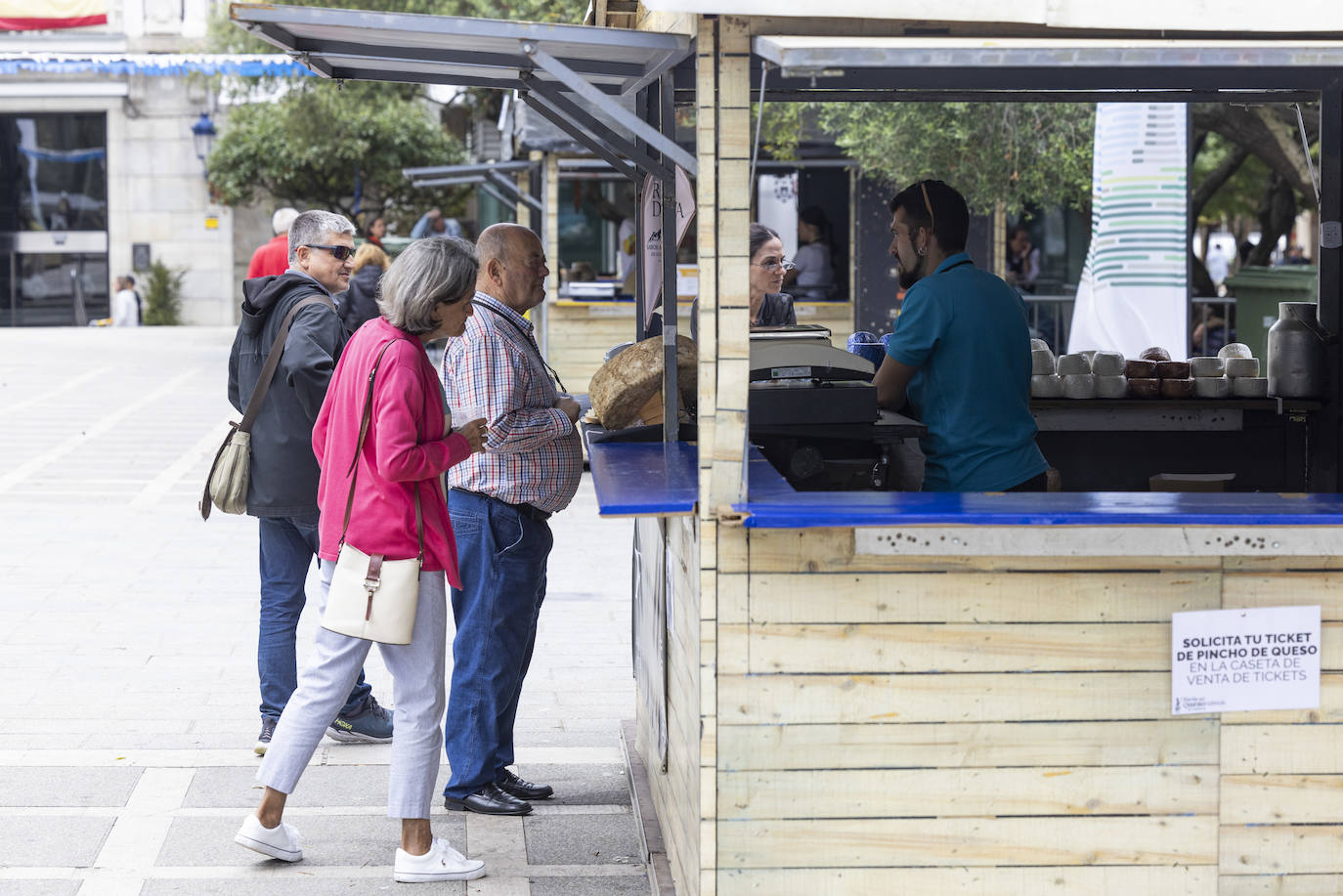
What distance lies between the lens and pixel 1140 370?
6453 mm

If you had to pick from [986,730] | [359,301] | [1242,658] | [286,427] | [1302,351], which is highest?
[359,301]

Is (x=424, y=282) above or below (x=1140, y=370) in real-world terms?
above

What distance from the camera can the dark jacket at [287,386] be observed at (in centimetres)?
527

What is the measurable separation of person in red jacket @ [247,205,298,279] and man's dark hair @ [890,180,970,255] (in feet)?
18.1

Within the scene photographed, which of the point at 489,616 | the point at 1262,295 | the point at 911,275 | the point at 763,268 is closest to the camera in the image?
the point at 911,275

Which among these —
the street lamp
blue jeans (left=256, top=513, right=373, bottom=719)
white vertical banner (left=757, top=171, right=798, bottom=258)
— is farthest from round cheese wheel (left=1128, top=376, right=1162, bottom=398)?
the street lamp

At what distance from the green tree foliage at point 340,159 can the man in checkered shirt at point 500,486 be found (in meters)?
24.3

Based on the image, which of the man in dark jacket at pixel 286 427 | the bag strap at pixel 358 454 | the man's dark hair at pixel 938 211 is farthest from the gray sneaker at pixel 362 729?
the man's dark hair at pixel 938 211

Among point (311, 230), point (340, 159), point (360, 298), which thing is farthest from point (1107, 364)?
point (340, 159)

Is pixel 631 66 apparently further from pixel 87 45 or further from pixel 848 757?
pixel 87 45

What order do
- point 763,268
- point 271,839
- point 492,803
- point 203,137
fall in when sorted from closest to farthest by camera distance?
1. point 271,839
2. point 492,803
3. point 763,268
4. point 203,137

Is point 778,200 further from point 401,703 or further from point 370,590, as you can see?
point 370,590

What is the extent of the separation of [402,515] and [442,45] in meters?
1.22

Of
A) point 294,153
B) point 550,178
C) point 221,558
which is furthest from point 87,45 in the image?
point 221,558
